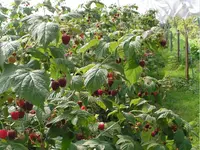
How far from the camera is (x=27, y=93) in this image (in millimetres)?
1293

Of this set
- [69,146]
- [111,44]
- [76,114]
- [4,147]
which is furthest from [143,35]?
[4,147]

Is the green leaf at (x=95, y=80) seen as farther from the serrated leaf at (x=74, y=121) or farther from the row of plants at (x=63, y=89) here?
the serrated leaf at (x=74, y=121)

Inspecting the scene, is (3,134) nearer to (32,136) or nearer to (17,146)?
(17,146)

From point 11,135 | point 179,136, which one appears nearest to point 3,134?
point 11,135

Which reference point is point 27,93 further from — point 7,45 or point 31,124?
point 31,124

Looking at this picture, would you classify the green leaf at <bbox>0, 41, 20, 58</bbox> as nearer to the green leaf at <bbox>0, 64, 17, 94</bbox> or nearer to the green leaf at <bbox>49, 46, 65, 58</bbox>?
the green leaf at <bbox>0, 64, 17, 94</bbox>

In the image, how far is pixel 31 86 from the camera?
51.6 inches

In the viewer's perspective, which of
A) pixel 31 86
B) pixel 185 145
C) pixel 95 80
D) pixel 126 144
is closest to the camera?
pixel 31 86

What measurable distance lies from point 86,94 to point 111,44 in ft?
1.13

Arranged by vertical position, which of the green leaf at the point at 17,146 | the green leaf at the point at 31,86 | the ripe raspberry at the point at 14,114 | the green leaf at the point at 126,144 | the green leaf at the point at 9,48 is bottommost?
the green leaf at the point at 126,144

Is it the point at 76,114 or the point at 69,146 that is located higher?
the point at 76,114

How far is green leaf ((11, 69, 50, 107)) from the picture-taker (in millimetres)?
1291

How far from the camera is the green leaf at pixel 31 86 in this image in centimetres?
129

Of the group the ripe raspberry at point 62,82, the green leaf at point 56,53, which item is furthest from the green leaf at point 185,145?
the green leaf at point 56,53
